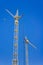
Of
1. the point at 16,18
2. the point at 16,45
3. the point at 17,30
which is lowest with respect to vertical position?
the point at 16,45

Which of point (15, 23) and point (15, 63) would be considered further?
point (15, 23)

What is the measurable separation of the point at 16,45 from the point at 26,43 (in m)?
3.87

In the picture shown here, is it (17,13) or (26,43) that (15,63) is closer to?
(26,43)

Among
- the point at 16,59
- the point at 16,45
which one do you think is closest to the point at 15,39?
the point at 16,45

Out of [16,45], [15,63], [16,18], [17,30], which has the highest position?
[16,18]

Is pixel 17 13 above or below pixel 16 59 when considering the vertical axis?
above

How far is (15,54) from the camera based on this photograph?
6506cm

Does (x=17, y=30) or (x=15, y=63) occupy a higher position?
(x=17, y=30)

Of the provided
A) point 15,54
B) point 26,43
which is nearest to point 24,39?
point 26,43

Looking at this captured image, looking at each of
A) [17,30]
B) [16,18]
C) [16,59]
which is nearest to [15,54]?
[16,59]

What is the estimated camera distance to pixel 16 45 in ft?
217

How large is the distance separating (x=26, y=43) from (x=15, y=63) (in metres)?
8.23

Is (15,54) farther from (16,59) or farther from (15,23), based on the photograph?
(15,23)

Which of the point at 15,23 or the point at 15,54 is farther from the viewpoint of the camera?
the point at 15,23
